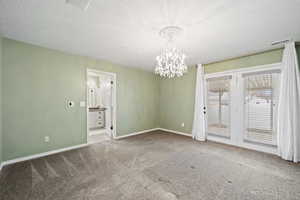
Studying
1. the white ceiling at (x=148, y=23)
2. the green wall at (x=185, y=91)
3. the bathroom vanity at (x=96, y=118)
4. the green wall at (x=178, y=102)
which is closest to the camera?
the white ceiling at (x=148, y=23)

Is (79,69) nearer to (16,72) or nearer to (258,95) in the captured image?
(16,72)

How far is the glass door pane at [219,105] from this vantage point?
3871 mm

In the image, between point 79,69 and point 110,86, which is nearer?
point 79,69

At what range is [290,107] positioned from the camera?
266cm

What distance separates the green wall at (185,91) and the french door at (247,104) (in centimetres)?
20

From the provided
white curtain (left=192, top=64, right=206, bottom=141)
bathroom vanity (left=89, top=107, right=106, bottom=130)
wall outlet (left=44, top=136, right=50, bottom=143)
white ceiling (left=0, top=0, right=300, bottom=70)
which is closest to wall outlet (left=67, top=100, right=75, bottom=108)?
wall outlet (left=44, top=136, right=50, bottom=143)

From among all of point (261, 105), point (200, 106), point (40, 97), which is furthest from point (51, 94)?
point (261, 105)

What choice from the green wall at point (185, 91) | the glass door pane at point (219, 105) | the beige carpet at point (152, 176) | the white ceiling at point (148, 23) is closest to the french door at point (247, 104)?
the glass door pane at point (219, 105)

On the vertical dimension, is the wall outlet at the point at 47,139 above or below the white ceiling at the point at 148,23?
below

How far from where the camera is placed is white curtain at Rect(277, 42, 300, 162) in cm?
261

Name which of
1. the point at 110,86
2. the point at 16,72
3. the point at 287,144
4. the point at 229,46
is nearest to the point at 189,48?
the point at 229,46

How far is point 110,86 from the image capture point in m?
4.24

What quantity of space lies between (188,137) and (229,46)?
302cm

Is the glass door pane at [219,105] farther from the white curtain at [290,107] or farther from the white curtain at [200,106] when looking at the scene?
the white curtain at [290,107]
